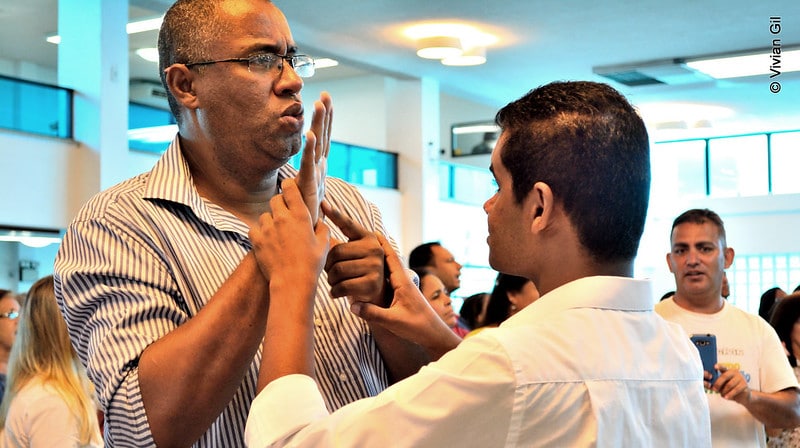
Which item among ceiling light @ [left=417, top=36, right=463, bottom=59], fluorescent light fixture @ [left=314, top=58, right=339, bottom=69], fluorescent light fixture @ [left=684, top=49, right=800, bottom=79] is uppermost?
fluorescent light fixture @ [left=314, top=58, right=339, bottom=69]

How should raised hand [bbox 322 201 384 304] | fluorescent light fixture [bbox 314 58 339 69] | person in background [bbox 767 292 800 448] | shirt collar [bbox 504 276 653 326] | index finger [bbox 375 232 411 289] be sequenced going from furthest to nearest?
1. fluorescent light fixture [bbox 314 58 339 69]
2. person in background [bbox 767 292 800 448]
3. index finger [bbox 375 232 411 289]
4. raised hand [bbox 322 201 384 304]
5. shirt collar [bbox 504 276 653 326]

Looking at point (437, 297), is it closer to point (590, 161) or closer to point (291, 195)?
point (291, 195)

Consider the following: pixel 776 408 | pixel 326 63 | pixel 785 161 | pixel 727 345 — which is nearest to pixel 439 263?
pixel 727 345

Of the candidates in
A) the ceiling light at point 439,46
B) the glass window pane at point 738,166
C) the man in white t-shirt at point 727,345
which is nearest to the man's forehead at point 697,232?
the man in white t-shirt at point 727,345

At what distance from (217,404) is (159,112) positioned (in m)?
10.5

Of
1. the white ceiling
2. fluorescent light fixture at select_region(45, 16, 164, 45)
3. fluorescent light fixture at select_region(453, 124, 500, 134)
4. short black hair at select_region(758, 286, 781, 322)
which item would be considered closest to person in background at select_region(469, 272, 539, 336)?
short black hair at select_region(758, 286, 781, 322)

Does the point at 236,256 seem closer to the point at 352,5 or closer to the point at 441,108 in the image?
the point at 352,5

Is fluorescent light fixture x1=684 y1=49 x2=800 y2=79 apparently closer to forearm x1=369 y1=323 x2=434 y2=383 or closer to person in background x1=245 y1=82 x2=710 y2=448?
forearm x1=369 y1=323 x2=434 y2=383

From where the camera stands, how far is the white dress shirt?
1.42 m

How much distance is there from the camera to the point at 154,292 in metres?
1.74

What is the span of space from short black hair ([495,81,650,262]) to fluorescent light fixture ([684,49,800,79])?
12.0 meters

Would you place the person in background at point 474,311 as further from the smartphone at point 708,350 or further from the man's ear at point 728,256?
the smartphone at point 708,350

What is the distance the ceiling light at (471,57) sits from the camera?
13.0 metres

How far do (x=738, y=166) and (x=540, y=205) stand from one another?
1954 cm
